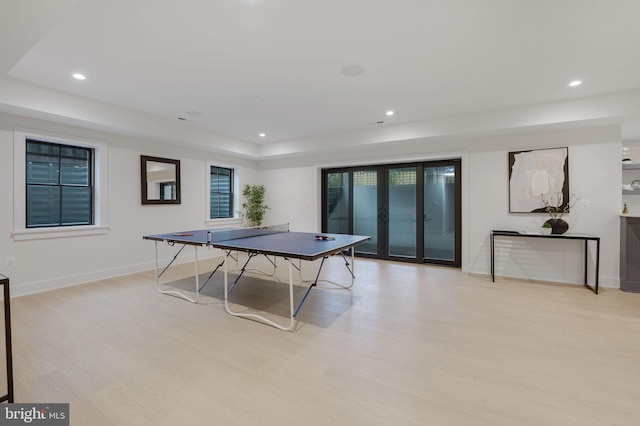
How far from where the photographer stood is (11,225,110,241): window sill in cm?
377

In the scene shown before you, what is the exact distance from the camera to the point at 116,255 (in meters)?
4.74

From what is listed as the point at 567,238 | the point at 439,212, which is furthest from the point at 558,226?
the point at 439,212

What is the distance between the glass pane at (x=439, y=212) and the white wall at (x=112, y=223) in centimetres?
470

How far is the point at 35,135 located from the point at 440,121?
6.01m

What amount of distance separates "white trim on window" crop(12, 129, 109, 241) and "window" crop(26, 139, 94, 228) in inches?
4.4

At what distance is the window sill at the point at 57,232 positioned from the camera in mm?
3773

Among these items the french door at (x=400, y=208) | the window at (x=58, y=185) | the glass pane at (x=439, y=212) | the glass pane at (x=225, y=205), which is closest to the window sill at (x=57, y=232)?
the window at (x=58, y=185)

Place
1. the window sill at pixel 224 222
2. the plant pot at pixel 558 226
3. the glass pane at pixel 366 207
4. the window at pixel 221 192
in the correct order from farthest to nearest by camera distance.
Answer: the window at pixel 221 192 → the window sill at pixel 224 222 → the glass pane at pixel 366 207 → the plant pot at pixel 558 226

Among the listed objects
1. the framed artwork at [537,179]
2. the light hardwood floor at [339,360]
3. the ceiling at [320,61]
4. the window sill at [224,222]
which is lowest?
the light hardwood floor at [339,360]

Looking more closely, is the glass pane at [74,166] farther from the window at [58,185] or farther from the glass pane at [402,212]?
the glass pane at [402,212]

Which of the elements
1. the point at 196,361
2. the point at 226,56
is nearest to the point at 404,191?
the point at 226,56

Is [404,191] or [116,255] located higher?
[404,191]

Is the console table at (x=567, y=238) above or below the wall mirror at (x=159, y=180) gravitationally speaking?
below

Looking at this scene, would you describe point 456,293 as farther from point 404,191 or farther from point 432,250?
point 404,191
